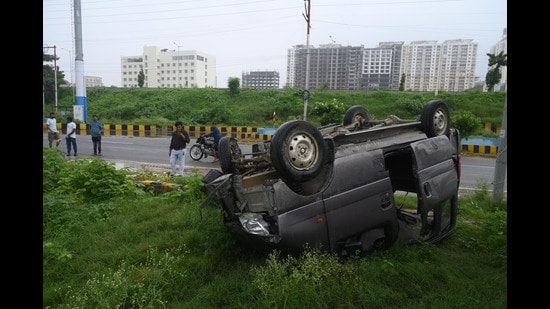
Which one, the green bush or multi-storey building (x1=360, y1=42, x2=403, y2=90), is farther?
multi-storey building (x1=360, y1=42, x2=403, y2=90)

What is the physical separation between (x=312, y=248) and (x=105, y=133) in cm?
2139

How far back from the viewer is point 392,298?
10.2ft

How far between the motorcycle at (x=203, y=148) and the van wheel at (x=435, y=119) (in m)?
8.50

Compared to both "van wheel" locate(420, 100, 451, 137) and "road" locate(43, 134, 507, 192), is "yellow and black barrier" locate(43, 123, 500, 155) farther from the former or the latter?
"van wheel" locate(420, 100, 451, 137)

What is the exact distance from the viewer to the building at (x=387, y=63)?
4575 centimetres

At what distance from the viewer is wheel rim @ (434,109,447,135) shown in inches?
181

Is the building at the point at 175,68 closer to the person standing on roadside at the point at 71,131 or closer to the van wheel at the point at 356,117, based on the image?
the person standing on roadside at the point at 71,131

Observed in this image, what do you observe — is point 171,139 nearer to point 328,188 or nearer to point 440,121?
point 440,121

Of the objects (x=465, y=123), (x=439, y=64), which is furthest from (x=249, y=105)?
(x=439, y=64)

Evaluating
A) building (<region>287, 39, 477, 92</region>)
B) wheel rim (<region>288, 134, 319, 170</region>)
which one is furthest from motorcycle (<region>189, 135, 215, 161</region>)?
building (<region>287, 39, 477, 92</region>)

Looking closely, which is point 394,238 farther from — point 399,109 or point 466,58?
point 466,58

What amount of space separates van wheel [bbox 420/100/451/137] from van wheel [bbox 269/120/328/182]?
1755mm

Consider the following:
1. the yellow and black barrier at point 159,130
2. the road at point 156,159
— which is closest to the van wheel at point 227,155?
the road at point 156,159
